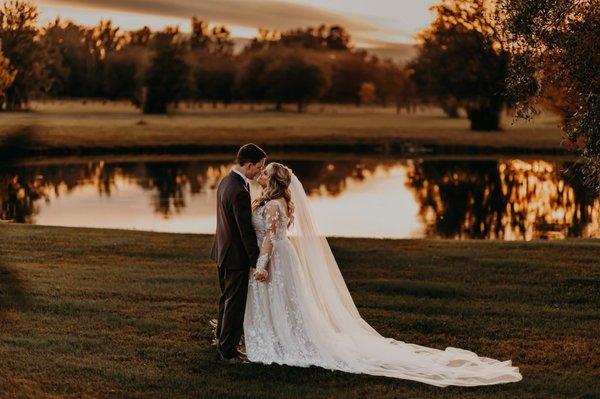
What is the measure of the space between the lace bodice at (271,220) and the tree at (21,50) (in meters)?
72.4

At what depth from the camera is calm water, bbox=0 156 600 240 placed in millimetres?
29797

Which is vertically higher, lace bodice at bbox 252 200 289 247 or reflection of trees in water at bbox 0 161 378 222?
lace bodice at bbox 252 200 289 247

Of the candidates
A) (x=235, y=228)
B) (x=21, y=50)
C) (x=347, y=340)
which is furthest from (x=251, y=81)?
(x=235, y=228)

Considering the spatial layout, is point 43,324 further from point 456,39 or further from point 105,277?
point 456,39

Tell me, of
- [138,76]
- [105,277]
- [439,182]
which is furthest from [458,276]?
[138,76]

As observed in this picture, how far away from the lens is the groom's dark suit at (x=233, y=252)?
10859mm

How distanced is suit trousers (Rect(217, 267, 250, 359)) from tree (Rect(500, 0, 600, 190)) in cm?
658

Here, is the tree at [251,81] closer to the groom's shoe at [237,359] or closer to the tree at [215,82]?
the tree at [215,82]

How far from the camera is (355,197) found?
3875 cm

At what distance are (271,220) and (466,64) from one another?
73720 mm

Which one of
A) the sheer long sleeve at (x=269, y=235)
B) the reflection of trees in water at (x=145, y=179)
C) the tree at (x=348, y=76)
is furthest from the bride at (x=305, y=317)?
the tree at (x=348, y=76)

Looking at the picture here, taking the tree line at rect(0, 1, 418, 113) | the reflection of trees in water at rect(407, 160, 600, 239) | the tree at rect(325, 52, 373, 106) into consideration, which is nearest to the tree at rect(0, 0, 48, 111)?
the tree line at rect(0, 1, 418, 113)

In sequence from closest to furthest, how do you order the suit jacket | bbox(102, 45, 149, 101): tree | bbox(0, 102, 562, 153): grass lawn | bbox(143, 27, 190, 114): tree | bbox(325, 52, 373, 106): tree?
1. the suit jacket
2. bbox(0, 102, 562, 153): grass lawn
3. bbox(143, 27, 190, 114): tree
4. bbox(102, 45, 149, 101): tree
5. bbox(325, 52, 373, 106): tree

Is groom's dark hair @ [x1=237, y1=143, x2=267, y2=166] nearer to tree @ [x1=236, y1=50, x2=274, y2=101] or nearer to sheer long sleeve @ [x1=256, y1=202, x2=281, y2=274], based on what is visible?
sheer long sleeve @ [x1=256, y1=202, x2=281, y2=274]
